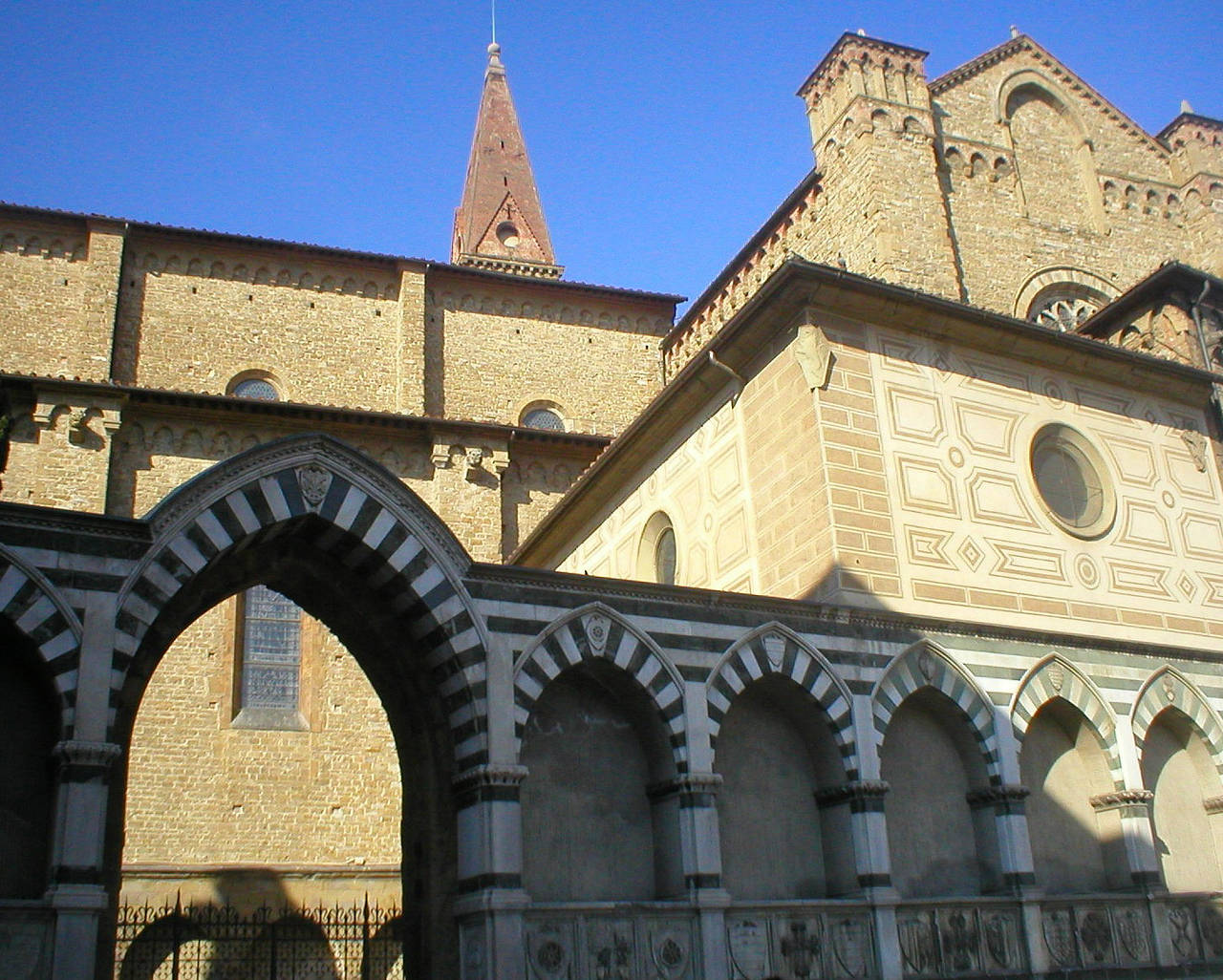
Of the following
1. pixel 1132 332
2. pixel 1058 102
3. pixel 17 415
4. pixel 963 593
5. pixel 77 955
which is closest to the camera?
pixel 77 955

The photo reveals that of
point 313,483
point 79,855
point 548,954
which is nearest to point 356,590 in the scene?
point 313,483

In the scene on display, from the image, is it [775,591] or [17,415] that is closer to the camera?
[775,591]

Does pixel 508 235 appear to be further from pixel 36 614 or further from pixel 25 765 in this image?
pixel 25 765

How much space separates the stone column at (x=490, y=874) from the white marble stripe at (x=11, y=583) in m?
3.73

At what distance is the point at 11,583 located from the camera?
8.98m

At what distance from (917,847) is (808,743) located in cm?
148

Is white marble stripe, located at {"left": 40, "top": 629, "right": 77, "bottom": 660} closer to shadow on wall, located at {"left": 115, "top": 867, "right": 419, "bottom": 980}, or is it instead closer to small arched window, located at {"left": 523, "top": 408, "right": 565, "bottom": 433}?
shadow on wall, located at {"left": 115, "top": 867, "right": 419, "bottom": 980}

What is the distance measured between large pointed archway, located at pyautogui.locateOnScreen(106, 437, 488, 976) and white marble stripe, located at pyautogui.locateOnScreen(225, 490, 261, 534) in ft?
0.04

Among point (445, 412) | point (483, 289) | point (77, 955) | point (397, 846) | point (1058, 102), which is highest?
point (1058, 102)

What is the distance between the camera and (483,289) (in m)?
25.0

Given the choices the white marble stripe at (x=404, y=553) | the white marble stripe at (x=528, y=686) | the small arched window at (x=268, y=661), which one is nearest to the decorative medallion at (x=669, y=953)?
the white marble stripe at (x=528, y=686)

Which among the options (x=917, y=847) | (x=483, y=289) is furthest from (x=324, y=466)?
(x=483, y=289)

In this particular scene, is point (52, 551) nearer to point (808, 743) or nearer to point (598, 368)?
point (808, 743)

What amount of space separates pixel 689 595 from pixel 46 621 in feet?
18.1
